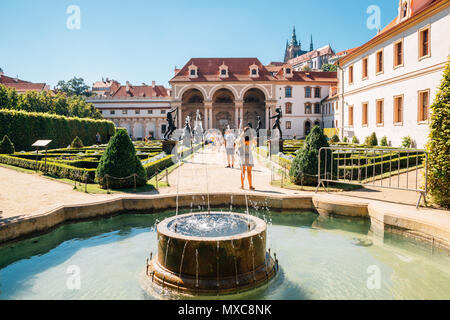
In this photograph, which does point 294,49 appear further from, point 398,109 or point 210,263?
point 210,263

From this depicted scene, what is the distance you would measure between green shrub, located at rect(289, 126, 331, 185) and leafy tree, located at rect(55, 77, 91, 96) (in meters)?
73.2

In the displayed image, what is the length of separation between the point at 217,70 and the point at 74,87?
43.2 metres

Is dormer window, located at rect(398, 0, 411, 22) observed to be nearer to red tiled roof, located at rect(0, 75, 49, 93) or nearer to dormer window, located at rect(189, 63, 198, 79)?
dormer window, located at rect(189, 63, 198, 79)

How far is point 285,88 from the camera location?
157 feet

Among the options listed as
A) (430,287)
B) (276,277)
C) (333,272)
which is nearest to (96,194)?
(276,277)

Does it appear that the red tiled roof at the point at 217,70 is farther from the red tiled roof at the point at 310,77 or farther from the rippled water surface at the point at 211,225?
the rippled water surface at the point at 211,225

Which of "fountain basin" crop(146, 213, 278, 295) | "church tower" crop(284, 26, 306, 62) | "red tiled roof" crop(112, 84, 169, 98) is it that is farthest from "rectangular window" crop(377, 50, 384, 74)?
"church tower" crop(284, 26, 306, 62)

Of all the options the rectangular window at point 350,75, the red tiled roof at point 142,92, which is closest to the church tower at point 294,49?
the red tiled roof at point 142,92

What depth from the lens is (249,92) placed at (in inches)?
2023

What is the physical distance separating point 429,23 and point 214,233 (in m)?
18.2

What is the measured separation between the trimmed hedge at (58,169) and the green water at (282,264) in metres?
3.83

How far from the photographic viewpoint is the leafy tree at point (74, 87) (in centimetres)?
7275

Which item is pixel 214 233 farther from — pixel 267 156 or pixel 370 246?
pixel 267 156
